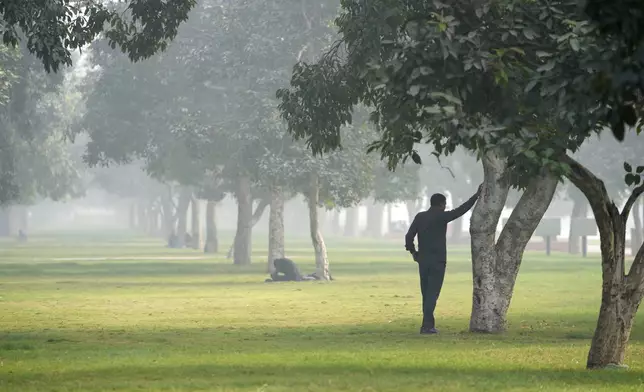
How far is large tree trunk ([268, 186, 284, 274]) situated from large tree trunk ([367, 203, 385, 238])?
85.4 meters

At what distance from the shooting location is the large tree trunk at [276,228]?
169ft

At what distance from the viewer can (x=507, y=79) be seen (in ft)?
52.5

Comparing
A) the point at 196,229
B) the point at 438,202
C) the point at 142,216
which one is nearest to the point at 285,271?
the point at 438,202

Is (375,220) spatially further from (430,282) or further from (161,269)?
(430,282)

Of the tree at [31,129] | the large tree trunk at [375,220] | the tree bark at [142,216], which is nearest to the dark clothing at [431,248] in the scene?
the tree at [31,129]

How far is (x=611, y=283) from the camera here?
15609 mm

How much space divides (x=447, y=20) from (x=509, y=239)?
6023 mm

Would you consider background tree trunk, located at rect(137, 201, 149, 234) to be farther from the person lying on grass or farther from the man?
the man

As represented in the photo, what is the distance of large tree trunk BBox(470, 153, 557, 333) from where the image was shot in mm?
21766

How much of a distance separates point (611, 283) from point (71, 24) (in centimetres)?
989

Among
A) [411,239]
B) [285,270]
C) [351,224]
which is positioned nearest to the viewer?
[411,239]

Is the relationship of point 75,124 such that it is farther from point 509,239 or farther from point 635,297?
point 635,297

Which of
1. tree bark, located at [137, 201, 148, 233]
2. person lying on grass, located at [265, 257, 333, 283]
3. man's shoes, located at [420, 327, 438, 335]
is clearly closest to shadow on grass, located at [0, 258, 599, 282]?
person lying on grass, located at [265, 257, 333, 283]

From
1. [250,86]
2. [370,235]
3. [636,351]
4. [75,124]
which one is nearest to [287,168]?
[250,86]
